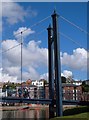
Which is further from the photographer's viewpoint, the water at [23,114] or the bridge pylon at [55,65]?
the water at [23,114]

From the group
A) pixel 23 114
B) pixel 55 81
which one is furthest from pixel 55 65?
pixel 23 114

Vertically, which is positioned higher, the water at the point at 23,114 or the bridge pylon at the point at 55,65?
the bridge pylon at the point at 55,65

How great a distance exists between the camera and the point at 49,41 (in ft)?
86.7

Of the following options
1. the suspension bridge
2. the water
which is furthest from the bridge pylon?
the water

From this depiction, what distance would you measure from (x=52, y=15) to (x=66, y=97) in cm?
776

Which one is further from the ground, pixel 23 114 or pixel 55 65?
pixel 55 65

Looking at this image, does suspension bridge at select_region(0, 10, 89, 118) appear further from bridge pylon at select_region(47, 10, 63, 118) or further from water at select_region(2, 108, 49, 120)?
water at select_region(2, 108, 49, 120)

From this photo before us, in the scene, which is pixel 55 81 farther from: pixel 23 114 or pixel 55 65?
pixel 23 114

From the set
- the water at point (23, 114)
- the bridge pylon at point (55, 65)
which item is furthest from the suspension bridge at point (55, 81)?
the water at point (23, 114)

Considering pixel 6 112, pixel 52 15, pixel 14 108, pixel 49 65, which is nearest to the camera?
pixel 52 15

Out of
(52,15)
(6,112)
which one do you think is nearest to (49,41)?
(52,15)

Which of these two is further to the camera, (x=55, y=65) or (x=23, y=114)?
(x=23, y=114)

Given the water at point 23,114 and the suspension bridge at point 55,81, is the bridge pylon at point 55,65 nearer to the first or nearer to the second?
the suspension bridge at point 55,81

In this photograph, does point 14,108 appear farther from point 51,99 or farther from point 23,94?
point 51,99
